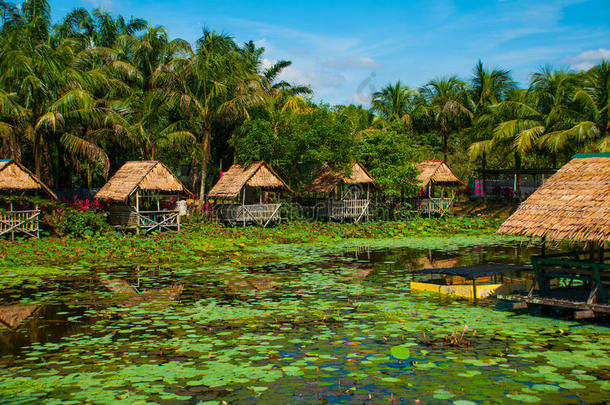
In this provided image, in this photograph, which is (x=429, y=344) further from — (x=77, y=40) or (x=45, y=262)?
(x=77, y=40)

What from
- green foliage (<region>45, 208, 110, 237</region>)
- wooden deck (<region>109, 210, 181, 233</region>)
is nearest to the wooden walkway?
wooden deck (<region>109, 210, 181, 233</region>)

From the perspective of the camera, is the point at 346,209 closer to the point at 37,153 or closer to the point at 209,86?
the point at 209,86

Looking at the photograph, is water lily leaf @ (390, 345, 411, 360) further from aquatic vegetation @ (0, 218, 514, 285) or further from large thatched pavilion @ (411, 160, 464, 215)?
large thatched pavilion @ (411, 160, 464, 215)

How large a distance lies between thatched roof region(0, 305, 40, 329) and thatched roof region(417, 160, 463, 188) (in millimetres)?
24661

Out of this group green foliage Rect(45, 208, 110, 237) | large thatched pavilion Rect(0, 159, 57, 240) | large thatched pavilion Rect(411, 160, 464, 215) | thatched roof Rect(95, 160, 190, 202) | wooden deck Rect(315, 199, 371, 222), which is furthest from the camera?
large thatched pavilion Rect(411, 160, 464, 215)

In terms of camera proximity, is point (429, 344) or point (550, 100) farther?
point (550, 100)

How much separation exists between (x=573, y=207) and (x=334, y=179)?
19112 millimetres

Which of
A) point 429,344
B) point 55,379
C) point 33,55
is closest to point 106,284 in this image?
point 55,379

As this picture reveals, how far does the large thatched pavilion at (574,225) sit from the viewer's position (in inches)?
329

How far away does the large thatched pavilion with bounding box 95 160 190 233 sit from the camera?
22219 mm

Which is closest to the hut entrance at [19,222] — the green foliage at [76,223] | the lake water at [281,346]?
the green foliage at [76,223]

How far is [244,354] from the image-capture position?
22.9 ft

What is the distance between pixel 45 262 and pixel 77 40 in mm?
17006

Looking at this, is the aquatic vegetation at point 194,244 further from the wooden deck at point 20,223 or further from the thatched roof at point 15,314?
the thatched roof at point 15,314
